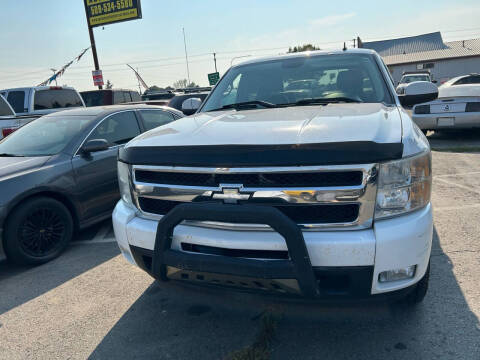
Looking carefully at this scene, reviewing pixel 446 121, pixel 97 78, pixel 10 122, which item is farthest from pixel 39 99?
pixel 446 121

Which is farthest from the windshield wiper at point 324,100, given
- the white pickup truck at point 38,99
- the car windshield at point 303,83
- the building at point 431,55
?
the building at point 431,55

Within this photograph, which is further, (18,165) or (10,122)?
(10,122)

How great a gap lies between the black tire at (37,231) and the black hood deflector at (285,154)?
2.37 m

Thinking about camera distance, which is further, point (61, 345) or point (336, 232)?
point (61, 345)

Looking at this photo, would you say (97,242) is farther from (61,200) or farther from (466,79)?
(466,79)

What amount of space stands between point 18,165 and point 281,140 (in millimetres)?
3181

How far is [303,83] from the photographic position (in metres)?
3.49

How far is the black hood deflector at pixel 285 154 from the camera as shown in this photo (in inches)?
75.5

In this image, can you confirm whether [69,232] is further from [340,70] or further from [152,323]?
[340,70]

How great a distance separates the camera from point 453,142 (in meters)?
9.18

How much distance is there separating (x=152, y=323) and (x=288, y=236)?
1.36 metres

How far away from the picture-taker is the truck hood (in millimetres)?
1939

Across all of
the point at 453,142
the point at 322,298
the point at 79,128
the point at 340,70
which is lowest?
the point at 453,142

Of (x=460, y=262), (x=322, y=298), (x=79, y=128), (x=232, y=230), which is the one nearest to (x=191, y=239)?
(x=232, y=230)
